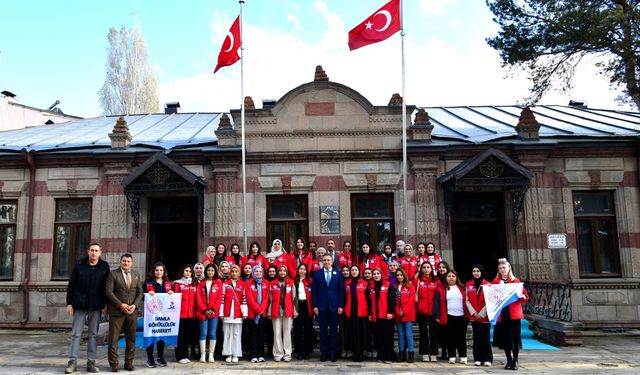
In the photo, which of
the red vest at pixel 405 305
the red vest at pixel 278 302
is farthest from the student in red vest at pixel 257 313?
the red vest at pixel 405 305

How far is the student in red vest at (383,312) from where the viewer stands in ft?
30.1

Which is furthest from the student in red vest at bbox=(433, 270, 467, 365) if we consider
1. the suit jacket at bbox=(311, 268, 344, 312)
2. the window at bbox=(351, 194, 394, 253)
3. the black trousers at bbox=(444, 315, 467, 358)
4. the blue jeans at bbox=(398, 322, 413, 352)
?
the window at bbox=(351, 194, 394, 253)

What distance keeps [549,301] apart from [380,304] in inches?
220

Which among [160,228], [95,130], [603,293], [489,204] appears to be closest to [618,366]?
[603,293]

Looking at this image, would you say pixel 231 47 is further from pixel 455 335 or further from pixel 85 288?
pixel 455 335

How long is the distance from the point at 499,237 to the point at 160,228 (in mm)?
10072

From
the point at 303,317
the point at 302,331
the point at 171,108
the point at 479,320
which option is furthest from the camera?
the point at 171,108

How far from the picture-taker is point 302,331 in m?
9.73

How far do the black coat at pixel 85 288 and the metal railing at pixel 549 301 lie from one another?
10.3 meters

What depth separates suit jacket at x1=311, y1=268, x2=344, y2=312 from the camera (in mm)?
9445

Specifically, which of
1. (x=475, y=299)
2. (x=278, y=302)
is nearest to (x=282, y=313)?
(x=278, y=302)

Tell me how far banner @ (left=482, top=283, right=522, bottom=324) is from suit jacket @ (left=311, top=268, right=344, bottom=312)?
2.69 metres

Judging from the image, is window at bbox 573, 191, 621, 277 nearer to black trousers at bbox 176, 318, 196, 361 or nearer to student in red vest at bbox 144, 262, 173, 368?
black trousers at bbox 176, 318, 196, 361

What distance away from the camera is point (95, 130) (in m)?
17.3
